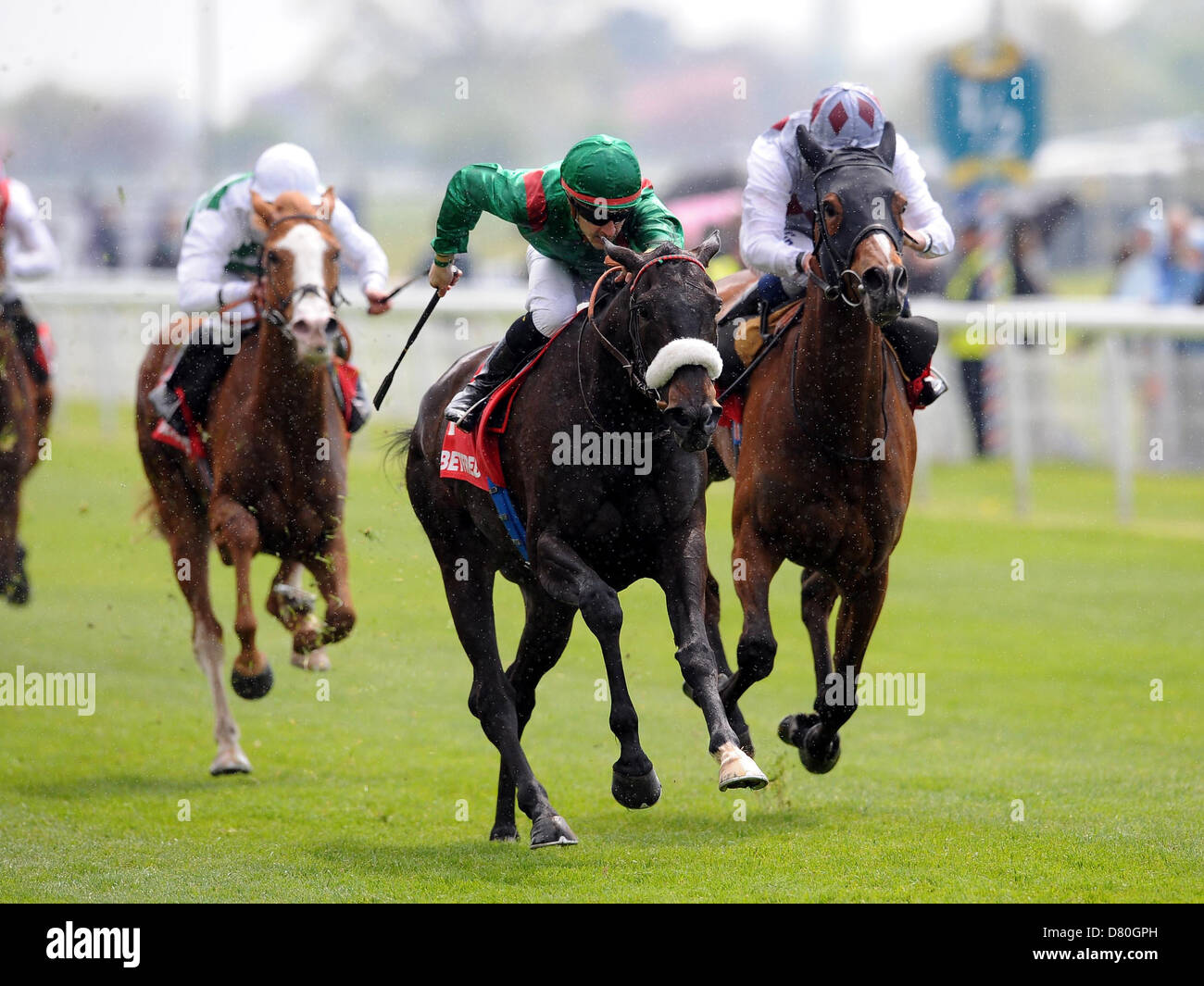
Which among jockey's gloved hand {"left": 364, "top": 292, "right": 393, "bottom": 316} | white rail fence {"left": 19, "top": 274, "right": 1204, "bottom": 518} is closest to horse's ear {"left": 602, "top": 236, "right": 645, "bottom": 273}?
jockey's gloved hand {"left": 364, "top": 292, "right": 393, "bottom": 316}

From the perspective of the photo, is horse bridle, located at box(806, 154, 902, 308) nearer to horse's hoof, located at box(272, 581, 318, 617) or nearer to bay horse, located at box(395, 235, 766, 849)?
bay horse, located at box(395, 235, 766, 849)

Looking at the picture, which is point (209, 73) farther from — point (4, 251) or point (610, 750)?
point (610, 750)

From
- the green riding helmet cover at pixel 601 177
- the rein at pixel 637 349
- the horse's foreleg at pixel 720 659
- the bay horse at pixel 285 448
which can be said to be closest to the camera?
the rein at pixel 637 349

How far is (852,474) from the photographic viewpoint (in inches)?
239

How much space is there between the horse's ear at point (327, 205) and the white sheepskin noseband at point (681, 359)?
2724mm

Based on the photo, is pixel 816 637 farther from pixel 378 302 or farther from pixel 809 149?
pixel 378 302

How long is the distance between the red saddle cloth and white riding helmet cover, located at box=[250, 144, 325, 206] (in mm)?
1865

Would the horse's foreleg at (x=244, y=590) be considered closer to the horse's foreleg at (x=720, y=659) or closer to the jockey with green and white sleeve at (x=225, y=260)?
the jockey with green and white sleeve at (x=225, y=260)

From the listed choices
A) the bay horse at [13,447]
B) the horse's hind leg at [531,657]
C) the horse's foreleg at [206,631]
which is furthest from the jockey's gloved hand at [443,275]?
the bay horse at [13,447]

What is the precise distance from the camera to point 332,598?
7.12 m

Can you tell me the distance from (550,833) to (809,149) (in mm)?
2445

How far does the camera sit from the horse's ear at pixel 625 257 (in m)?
5.16
